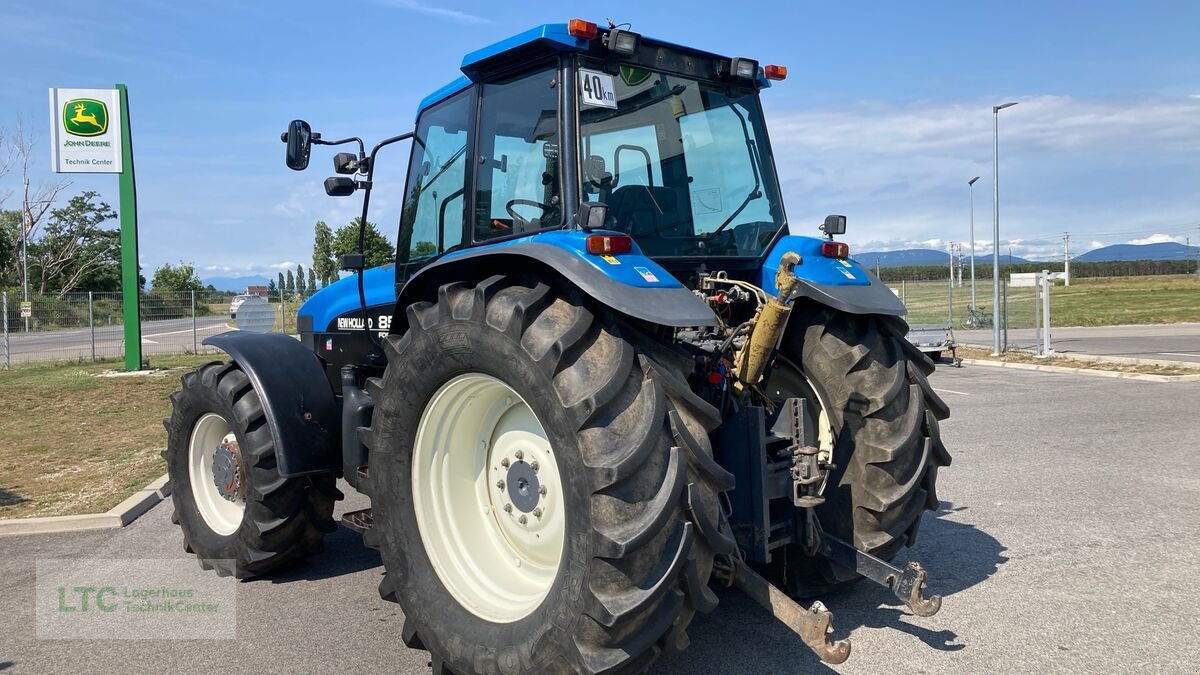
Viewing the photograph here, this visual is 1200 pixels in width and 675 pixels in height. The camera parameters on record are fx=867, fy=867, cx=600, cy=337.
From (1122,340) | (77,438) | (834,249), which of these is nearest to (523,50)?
(834,249)

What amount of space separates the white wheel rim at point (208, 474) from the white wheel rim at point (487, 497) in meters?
2.31

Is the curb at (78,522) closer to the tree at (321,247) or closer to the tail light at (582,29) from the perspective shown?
the tail light at (582,29)

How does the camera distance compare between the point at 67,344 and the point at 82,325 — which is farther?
the point at 82,325

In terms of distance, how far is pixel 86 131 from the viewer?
1811cm

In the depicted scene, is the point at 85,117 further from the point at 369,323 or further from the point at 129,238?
the point at 369,323

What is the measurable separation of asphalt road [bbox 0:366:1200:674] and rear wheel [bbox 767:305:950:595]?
495 mm

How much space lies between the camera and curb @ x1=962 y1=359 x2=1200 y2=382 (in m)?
14.5

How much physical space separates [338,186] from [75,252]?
5220cm

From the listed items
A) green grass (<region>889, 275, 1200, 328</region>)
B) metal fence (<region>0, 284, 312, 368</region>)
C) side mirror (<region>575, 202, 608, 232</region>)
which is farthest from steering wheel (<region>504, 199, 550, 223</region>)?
green grass (<region>889, 275, 1200, 328</region>)

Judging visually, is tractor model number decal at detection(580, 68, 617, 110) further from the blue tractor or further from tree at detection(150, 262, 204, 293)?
tree at detection(150, 262, 204, 293)

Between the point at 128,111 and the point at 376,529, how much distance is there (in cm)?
1791

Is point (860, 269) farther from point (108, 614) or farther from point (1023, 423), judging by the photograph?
point (1023, 423)

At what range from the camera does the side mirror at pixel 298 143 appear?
466cm

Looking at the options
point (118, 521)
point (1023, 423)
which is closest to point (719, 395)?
point (118, 521)
